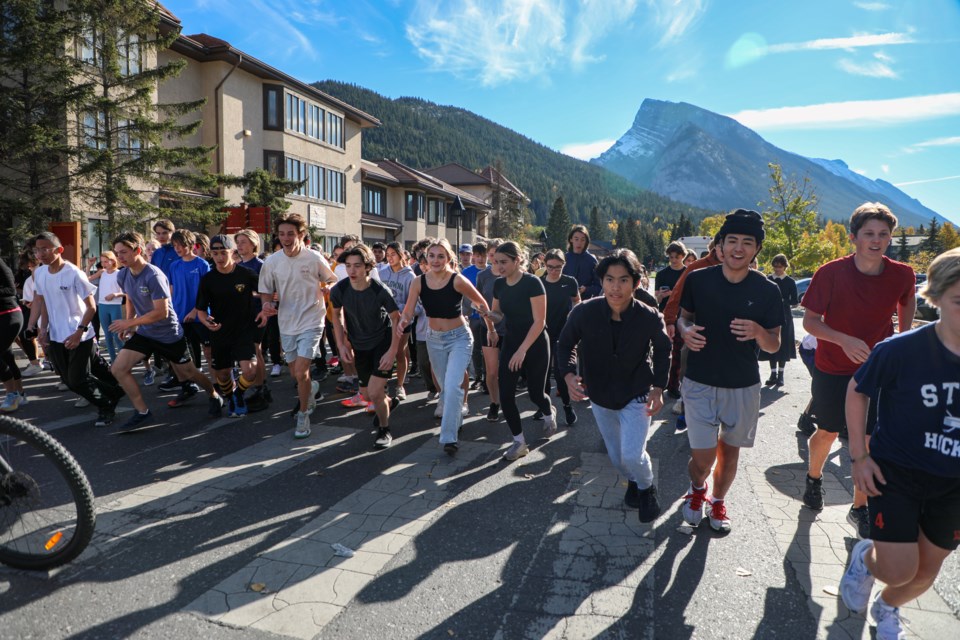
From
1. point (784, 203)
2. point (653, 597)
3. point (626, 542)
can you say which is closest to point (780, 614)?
point (653, 597)

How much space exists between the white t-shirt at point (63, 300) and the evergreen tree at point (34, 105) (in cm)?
1099

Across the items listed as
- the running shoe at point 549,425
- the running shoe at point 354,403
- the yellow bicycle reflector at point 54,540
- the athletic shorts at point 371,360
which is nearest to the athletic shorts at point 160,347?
the running shoe at point 354,403

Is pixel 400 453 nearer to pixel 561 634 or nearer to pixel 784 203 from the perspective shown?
pixel 561 634

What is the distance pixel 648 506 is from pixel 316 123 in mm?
29803

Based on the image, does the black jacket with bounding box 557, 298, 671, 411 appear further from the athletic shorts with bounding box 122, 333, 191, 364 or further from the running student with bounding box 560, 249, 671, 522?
the athletic shorts with bounding box 122, 333, 191, 364

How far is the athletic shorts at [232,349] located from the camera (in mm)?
6377

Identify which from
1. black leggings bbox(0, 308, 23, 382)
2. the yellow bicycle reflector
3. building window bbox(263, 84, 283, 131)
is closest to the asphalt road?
the yellow bicycle reflector

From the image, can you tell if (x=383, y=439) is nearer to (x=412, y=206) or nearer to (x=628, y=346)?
(x=628, y=346)

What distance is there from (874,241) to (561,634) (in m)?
3.08

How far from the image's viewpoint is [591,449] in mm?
5566

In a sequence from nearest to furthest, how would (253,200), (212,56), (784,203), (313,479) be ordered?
Answer: (313,479)
(253,200)
(212,56)
(784,203)

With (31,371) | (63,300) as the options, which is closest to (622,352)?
(63,300)

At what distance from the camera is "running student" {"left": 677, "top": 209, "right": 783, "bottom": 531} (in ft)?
11.6

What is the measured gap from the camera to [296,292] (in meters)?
5.99
